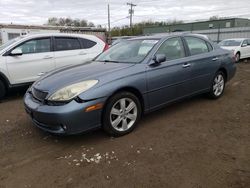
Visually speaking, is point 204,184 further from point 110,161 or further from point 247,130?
point 247,130

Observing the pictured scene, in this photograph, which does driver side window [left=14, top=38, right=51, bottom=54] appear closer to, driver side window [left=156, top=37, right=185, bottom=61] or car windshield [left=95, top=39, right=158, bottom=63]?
car windshield [left=95, top=39, right=158, bottom=63]

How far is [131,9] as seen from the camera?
50.2 metres

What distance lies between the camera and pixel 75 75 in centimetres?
369

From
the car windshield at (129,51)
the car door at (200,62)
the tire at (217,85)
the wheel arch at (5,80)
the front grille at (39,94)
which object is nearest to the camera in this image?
the front grille at (39,94)

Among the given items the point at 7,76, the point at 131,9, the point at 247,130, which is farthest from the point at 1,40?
the point at 131,9

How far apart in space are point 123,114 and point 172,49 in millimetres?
1655

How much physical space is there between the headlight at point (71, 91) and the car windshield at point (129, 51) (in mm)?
1044

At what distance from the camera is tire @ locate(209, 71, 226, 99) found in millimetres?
5375

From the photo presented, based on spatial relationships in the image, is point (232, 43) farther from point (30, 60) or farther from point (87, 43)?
point (30, 60)

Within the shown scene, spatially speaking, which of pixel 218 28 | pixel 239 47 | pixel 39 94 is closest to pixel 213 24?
pixel 218 28

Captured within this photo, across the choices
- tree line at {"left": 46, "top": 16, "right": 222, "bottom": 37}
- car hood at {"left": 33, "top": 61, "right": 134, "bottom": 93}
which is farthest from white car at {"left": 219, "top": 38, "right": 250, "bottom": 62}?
tree line at {"left": 46, "top": 16, "right": 222, "bottom": 37}

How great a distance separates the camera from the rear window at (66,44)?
6757 millimetres

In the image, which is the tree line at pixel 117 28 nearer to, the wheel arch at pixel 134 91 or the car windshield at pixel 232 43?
the car windshield at pixel 232 43

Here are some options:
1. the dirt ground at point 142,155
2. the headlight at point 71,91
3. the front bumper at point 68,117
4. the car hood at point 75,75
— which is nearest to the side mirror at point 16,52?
the dirt ground at point 142,155
